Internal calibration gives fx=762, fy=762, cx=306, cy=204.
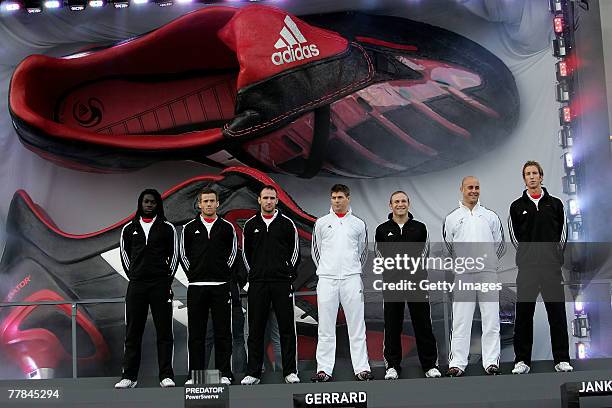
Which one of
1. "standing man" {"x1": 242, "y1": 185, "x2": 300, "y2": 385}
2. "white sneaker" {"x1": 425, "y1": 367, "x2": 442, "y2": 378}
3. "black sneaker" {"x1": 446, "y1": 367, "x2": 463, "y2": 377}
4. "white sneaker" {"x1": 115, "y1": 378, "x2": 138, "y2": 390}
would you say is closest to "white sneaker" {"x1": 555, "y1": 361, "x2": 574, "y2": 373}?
"black sneaker" {"x1": 446, "y1": 367, "x2": 463, "y2": 377}

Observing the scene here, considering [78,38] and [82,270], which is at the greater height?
[78,38]

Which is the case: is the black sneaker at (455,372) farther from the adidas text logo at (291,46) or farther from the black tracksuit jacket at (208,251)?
the adidas text logo at (291,46)

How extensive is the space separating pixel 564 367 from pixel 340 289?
1765 millimetres

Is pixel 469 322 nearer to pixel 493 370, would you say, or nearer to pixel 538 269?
pixel 493 370

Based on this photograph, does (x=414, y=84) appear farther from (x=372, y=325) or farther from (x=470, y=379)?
(x=470, y=379)

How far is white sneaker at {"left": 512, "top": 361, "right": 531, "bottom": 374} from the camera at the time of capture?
5695 mm

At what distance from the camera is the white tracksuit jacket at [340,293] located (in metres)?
5.73

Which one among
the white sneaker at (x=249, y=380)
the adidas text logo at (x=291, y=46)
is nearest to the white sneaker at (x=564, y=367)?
the white sneaker at (x=249, y=380)

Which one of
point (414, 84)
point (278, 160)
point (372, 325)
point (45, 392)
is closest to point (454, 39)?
point (414, 84)

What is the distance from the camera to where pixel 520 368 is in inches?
225

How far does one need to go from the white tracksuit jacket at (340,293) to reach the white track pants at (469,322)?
710 millimetres

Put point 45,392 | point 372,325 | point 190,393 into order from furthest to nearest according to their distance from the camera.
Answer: point 372,325
point 45,392
point 190,393

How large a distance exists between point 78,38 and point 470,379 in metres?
5.02

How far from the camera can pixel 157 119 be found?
25.2 ft
